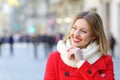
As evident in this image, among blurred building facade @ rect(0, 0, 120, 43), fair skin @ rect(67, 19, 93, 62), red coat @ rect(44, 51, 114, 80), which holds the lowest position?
blurred building facade @ rect(0, 0, 120, 43)

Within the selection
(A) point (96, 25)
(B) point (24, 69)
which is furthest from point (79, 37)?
(B) point (24, 69)

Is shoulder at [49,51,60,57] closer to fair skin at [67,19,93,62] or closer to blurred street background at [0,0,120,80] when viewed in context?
fair skin at [67,19,93,62]

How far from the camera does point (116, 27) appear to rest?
26.5 m

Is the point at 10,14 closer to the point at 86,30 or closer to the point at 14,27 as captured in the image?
the point at 14,27

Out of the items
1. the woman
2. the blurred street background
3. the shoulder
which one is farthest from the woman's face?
the blurred street background

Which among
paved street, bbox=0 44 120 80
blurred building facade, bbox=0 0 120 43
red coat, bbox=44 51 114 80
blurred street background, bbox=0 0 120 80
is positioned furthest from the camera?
blurred building facade, bbox=0 0 120 43

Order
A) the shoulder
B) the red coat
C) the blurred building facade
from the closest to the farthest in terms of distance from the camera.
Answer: the red coat < the shoulder < the blurred building facade

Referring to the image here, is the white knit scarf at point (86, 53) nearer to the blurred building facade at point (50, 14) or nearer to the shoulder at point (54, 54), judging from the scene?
the shoulder at point (54, 54)

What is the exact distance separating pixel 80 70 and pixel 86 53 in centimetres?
12

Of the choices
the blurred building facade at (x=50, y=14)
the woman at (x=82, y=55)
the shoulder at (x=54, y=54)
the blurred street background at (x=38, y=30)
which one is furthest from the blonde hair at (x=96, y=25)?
the blurred building facade at (x=50, y=14)

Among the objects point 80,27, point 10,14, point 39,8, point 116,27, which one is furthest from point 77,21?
point 10,14

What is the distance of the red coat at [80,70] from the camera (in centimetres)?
284

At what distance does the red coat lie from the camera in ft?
9.31

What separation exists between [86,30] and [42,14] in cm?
7802
